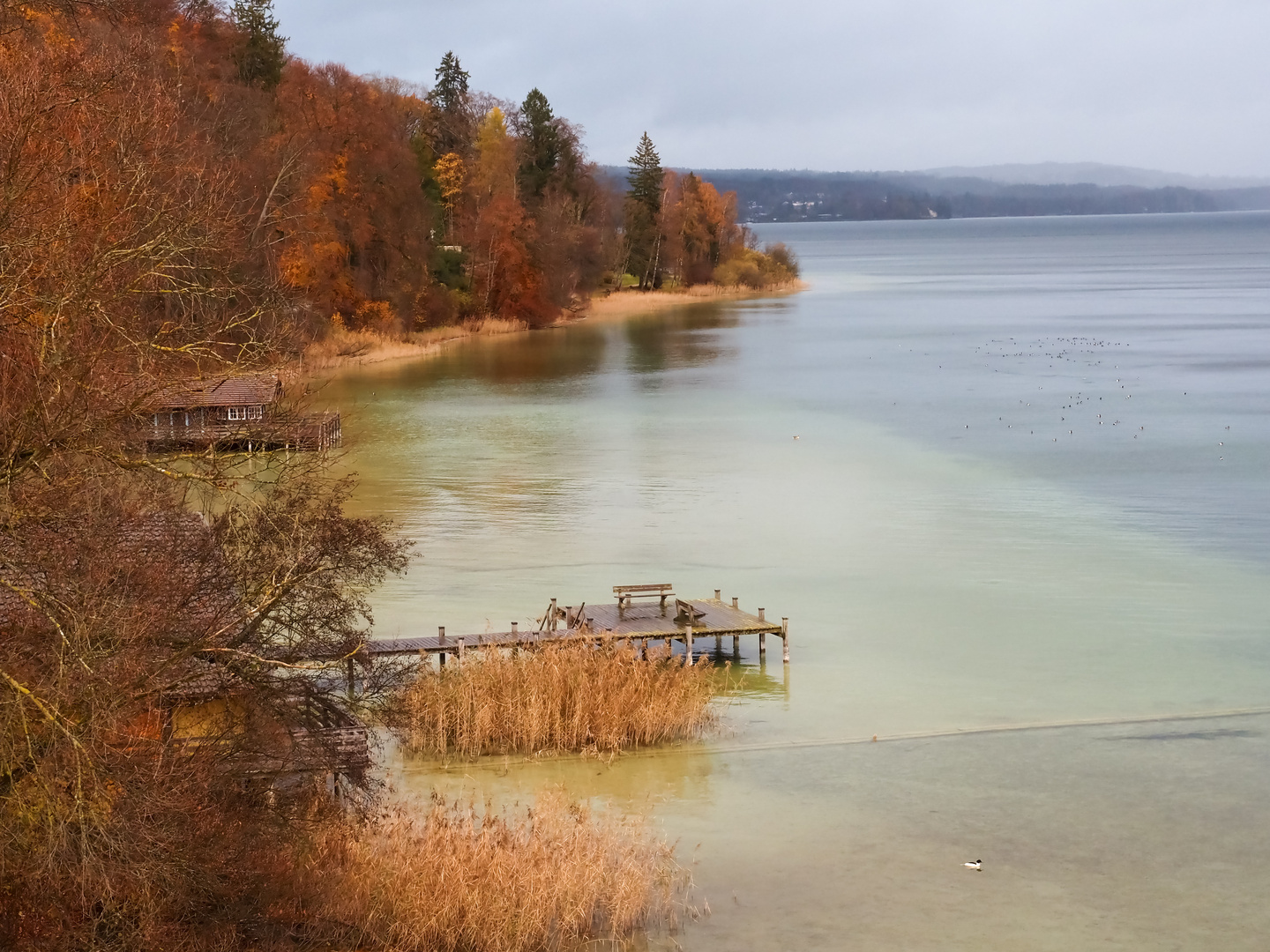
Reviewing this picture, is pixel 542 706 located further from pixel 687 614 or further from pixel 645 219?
pixel 645 219

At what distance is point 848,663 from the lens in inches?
898

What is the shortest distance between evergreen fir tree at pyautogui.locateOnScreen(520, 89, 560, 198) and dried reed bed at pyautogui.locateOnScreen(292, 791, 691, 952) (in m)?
80.6

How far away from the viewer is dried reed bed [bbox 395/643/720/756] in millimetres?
18391

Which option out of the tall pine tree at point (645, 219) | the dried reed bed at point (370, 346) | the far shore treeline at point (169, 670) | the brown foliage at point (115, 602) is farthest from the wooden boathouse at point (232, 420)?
the tall pine tree at point (645, 219)

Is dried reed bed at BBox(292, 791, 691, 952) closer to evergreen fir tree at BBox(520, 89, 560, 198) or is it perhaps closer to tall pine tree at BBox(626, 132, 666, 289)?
evergreen fir tree at BBox(520, 89, 560, 198)

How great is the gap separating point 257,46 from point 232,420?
33135 mm

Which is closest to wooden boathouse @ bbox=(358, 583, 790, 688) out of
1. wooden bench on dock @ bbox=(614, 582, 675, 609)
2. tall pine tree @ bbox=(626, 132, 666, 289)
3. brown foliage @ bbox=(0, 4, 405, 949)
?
wooden bench on dock @ bbox=(614, 582, 675, 609)

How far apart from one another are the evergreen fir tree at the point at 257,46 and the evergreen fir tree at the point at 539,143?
28.0 meters

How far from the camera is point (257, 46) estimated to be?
64.8 meters

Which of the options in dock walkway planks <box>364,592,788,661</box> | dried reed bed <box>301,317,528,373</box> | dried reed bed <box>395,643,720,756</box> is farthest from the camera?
dried reed bed <box>301,317,528,373</box>

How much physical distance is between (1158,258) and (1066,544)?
149542 millimetres

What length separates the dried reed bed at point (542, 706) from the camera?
18.4 m

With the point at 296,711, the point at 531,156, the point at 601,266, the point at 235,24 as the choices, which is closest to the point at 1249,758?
the point at 296,711

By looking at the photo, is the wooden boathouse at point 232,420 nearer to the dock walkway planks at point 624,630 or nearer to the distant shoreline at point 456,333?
the distant shoreline at point 456,333
